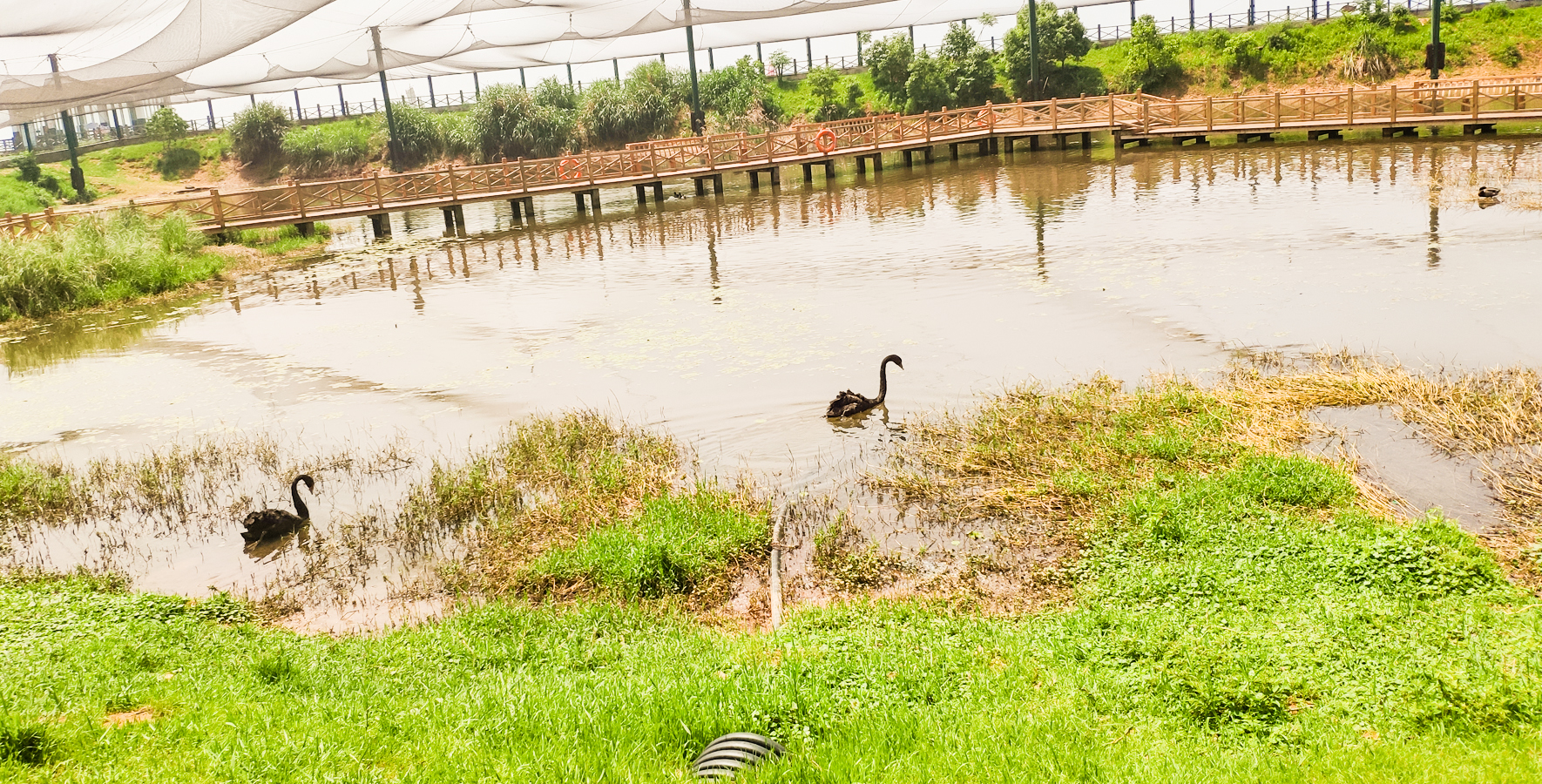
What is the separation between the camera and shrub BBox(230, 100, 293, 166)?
42.5 meters

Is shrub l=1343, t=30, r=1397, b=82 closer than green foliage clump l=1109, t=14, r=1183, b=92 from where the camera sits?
Yes

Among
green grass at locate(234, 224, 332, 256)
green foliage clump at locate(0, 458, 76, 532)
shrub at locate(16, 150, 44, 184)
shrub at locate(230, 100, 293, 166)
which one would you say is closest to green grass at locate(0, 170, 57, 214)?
shrub at locate(16, 150, 44, 184)

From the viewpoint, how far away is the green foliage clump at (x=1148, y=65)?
35031 mm

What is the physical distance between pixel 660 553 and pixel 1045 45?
3460cm

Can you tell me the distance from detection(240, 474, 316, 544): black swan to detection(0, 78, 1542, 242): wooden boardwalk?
16489mm

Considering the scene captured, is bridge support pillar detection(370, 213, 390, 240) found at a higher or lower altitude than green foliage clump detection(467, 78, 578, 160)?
lower

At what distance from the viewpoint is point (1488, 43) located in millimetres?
30734

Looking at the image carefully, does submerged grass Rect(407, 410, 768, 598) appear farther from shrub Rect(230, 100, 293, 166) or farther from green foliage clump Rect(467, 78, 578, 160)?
shrub Rect(230, 100, 293, 166)

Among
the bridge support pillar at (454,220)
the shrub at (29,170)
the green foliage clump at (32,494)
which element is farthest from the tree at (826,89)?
the green foliage clump at (32,494)

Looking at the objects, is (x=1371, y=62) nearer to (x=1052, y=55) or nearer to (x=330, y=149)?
(x=1052, y=55)

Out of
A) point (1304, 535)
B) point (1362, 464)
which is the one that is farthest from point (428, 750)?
point (1362, 464)

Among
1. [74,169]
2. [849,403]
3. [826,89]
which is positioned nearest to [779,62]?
[826,89]

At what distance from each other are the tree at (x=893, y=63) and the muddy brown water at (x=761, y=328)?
20035 millimetres

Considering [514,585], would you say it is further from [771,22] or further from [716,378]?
[771,22]
